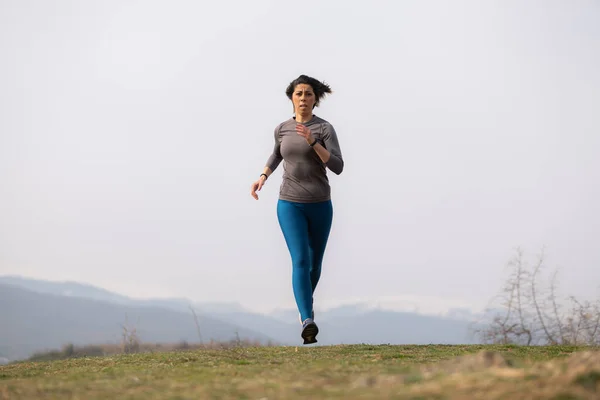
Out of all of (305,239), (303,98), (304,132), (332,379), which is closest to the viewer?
(332,379)

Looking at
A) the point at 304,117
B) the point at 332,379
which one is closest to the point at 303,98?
the point at 304,117

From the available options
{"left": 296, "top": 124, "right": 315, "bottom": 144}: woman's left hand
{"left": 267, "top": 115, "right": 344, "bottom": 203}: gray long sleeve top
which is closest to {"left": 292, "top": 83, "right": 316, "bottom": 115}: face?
{"left": 267, "top": 115, "right": 344, "bottom": 203}: gray long sleeve top

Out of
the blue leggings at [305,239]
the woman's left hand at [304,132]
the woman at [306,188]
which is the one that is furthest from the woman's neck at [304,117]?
the blue leggings at [305,239]

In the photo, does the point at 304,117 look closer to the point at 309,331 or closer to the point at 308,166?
the point at 308,166

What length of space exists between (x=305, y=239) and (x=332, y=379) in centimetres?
320

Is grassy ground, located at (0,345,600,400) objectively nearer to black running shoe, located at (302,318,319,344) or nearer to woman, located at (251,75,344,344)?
black running shoe, located at (302,318,319,344)

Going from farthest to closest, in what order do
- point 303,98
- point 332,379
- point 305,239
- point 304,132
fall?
point 303,98, point 305,239, point 304,132, point 332,379

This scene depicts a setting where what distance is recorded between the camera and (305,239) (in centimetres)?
741

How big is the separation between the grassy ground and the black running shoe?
0.38 metres

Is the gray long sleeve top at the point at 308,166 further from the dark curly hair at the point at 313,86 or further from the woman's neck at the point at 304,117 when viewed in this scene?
the dark curly hair at the point at 313,86

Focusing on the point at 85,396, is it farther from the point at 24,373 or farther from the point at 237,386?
the point at 24,373

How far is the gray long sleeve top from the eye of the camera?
292 inches

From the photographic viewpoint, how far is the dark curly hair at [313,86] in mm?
7668

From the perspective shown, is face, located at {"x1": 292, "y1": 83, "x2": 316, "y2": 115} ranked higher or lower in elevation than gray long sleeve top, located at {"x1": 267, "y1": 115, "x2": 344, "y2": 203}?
higher
